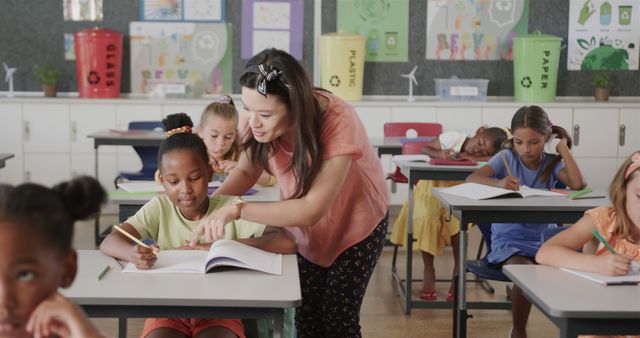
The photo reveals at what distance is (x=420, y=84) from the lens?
21.9ft

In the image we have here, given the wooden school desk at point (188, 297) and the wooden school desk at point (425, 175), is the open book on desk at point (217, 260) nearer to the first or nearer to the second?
the wooden school desk at point (188, 297)

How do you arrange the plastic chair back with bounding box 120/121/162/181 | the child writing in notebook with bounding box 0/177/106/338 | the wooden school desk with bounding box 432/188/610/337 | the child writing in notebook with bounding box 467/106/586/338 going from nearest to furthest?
the child writing in notebook with bounding box 0/177/106/338, the wooden school desk with bounding box 432/188/610/337, the child writing in notebook with bounding box 467/106/586/338, the plastic chair back with bounding box 120/121/162/181

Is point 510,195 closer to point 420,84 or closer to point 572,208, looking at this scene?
point 572,208

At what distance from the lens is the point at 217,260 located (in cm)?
198

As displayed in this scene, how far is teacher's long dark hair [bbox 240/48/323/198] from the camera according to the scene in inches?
77.7

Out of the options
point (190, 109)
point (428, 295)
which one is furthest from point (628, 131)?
point (190, 109)

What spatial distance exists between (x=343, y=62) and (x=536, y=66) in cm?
139

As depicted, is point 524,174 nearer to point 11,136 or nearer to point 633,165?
point 633,165

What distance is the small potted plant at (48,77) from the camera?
20.8 ft

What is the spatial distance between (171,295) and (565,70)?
5455 mm

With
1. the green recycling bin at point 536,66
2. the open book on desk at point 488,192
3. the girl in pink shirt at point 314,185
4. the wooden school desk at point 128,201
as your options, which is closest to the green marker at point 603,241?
the girl in pink shirt at point 314,185

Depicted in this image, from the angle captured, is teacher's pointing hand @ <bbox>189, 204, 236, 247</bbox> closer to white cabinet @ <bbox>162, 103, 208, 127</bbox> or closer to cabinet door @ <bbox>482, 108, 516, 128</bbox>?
white cabinet @ <bbox>162, 103, 208, 127</bbox>

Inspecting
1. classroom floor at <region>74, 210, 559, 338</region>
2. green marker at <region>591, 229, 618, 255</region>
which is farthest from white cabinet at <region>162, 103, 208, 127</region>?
green marker at <region>591, 229, 618, 255</region>

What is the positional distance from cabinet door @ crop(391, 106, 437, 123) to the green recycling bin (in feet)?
2.22
